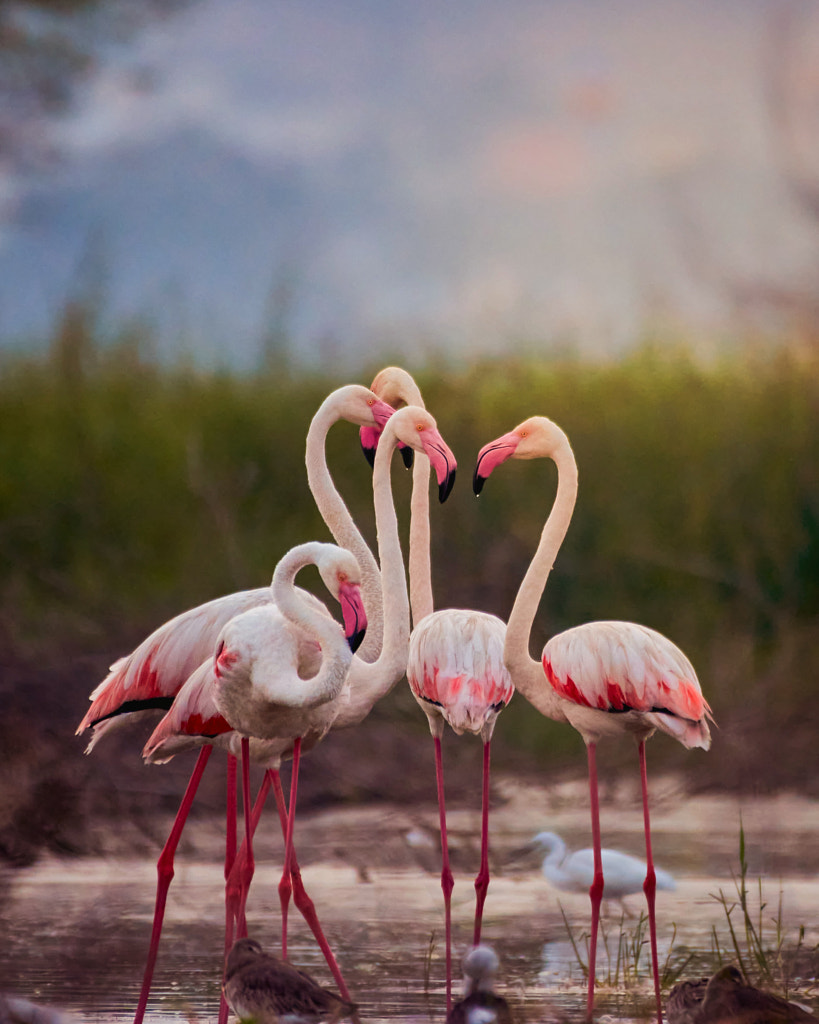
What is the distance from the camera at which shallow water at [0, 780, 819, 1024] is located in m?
4.23

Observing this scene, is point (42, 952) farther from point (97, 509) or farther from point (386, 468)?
point (97, 509)

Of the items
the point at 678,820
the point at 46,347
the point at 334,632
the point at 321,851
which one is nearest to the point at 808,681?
the point at 678,820

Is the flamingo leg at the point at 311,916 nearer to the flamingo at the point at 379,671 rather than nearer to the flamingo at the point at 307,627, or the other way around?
the flamingo at the point at 379,671

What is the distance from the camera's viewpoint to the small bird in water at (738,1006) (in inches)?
128

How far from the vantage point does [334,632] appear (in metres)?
3.59

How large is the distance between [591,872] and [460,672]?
113 centimetres

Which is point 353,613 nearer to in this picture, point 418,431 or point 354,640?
point 354,640

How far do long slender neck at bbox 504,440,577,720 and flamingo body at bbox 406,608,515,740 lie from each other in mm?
90

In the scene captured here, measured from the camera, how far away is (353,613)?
345 centimetres

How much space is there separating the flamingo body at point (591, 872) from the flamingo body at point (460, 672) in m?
0.84

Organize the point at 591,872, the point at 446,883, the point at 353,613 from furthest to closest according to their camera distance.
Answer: the point at 591,872
the point at 446,883
the point at 353,613

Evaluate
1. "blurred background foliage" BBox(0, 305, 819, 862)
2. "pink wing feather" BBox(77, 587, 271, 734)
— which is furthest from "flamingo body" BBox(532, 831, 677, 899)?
"blurred background foliage" BBox(0, 305, 819, 862)

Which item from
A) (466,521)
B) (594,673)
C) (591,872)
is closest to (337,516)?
(594,673)

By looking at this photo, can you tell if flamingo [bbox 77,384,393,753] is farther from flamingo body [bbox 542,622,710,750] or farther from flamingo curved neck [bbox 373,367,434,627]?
flamingo body [bbox 542,622,710,750]
